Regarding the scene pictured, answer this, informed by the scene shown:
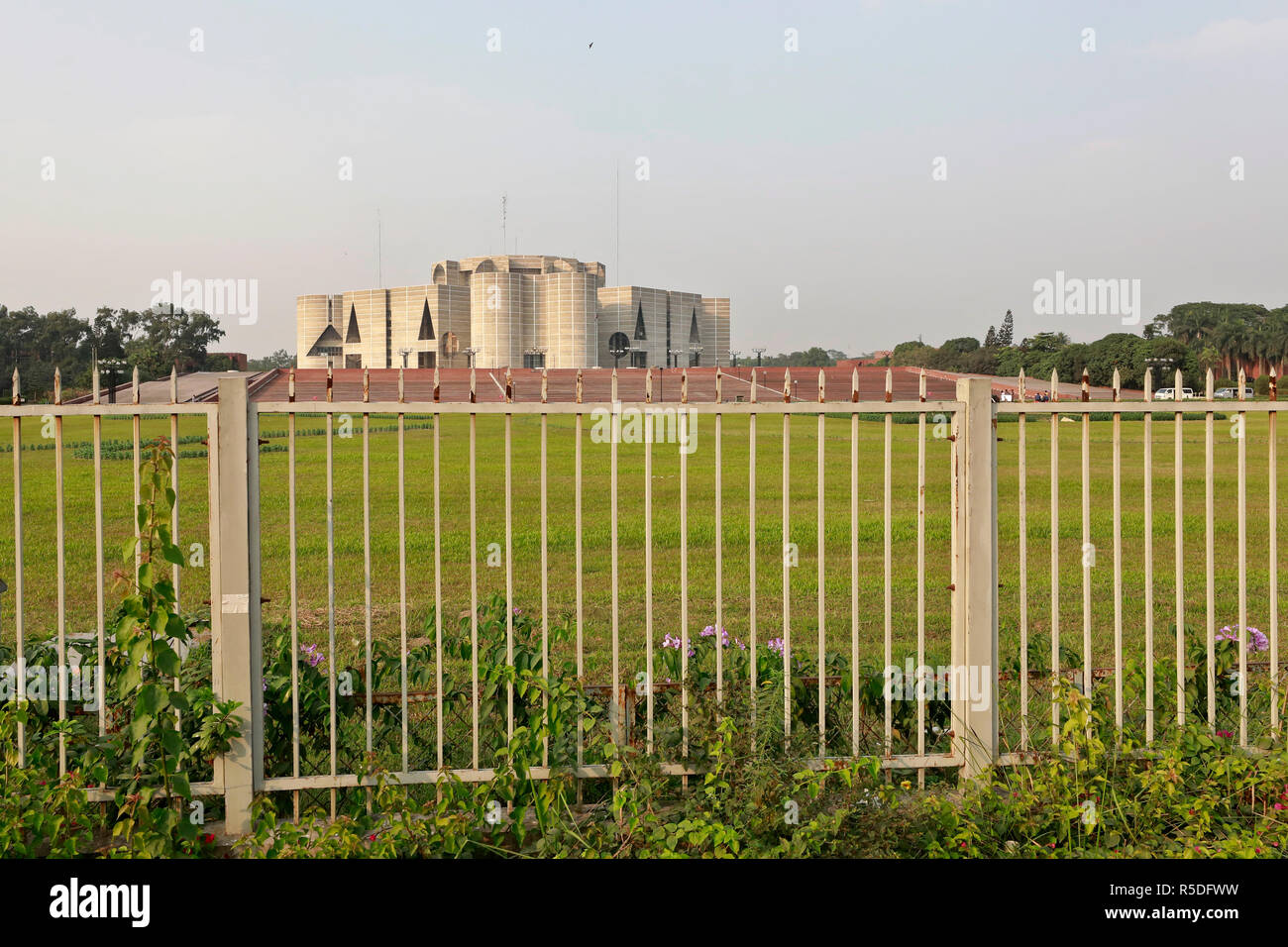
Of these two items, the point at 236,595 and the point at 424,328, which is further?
the point at 424,328

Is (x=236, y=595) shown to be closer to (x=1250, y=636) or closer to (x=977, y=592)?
(x=977, y=592)

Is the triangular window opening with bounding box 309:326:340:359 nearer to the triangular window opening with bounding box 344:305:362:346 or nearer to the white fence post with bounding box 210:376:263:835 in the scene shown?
the triangular window opening with bounding box 344:305:362:346

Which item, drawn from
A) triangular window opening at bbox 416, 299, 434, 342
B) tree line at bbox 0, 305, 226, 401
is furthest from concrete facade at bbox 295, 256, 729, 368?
tree line at bbox 0, 305, 226, 401

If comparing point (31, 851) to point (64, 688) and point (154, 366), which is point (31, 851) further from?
point (154, 366)

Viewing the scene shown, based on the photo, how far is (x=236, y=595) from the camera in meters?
3.90

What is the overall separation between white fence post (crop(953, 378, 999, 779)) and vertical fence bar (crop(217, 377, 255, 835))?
2.72 m

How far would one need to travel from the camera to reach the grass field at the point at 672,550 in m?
7.61

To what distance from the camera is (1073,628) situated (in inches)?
296

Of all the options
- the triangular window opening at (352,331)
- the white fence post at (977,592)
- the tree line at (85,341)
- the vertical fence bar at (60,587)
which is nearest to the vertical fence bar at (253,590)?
the vertical fence bar at (60,587)

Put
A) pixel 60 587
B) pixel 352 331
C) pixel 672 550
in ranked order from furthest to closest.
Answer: pixel 352 331 → pixel 672 550 → pixel 60 587

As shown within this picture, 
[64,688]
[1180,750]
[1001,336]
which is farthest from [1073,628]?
[1001,336]

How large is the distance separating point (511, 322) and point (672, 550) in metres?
80.4

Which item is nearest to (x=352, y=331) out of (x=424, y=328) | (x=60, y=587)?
(x=424, y=328)

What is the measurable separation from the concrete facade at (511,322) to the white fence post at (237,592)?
81461mm
